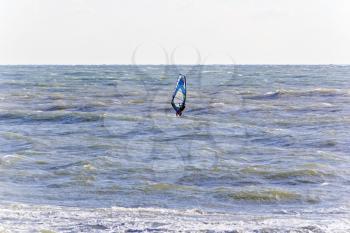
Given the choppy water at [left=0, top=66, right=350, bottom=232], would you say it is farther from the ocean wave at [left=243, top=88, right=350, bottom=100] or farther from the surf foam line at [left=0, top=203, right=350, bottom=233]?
A: the ocean wave at [left=243, top=88, right=350, bottom=100]

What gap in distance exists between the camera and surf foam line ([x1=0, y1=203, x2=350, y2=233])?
42.5ft

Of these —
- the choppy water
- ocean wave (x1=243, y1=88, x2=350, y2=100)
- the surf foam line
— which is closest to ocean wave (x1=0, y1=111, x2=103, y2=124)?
the choppy water

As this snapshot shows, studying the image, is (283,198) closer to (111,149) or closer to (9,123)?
(111,149)

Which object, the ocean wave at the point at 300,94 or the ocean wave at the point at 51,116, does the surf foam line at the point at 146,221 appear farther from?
the ocean wave at the point at 300,94

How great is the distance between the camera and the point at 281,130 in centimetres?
3008

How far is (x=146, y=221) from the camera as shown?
45.0 ft

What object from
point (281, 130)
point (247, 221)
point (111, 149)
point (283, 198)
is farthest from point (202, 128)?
point (247, 221)

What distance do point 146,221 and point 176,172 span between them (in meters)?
6.20

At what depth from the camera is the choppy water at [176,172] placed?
46.3ft

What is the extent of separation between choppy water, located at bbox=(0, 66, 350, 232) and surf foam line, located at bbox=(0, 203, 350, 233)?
0.02m

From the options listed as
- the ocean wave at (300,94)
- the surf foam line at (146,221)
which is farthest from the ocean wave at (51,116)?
the surf foam line at (146,221)

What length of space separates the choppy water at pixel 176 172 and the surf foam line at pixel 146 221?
0.02 metres

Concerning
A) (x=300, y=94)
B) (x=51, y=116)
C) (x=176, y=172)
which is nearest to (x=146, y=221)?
(x=176, y=172)

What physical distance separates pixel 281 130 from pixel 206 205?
49.0 ft
